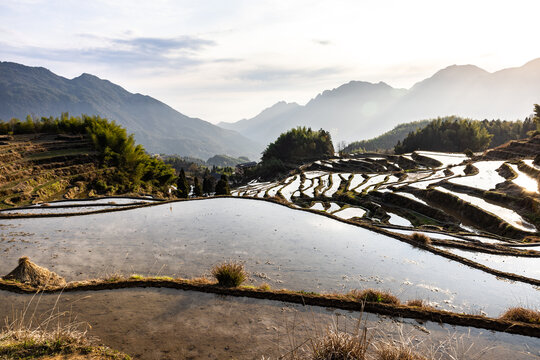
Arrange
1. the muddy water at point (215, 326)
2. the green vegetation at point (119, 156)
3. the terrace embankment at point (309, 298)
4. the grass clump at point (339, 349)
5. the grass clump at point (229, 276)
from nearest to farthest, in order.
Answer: the grass clump at point (339, 349)
the muddy water at point (215, 326)
the terrace embankment at point (309, 298)
the grass clump at point (229, 276)
the green vegetation at point (119, 156)

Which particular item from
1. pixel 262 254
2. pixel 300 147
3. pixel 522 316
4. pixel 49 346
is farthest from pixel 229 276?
pixel 300 147

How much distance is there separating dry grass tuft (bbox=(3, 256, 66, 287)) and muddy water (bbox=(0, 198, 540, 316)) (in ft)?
2.94

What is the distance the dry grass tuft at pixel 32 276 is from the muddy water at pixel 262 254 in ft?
2.94

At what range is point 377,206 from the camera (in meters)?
30.1

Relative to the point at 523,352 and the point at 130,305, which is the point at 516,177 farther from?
→ the point at 130,305

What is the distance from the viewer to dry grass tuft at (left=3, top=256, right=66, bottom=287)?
8.14 meters

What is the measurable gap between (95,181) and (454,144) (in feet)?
379

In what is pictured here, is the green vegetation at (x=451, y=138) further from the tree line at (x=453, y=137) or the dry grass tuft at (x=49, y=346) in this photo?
the dry grass tuft at (x=49, y=346)

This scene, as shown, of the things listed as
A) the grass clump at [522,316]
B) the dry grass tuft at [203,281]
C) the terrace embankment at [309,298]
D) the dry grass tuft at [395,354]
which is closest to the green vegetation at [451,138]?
the grass clump at [522,316]

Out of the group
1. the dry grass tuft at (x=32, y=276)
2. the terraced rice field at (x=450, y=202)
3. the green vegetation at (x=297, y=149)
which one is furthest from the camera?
the green vegetation at (x=297, y=149)

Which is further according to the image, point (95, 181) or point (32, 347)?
point (95, 181)

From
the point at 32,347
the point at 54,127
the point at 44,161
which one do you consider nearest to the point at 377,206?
the point at 32,347

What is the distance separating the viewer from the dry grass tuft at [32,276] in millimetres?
8141

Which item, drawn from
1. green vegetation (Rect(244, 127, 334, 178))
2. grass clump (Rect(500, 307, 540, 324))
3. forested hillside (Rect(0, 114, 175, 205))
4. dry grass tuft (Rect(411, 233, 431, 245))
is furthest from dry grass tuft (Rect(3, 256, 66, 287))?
green vegetation (Rect(244, 127, 334, 178))
